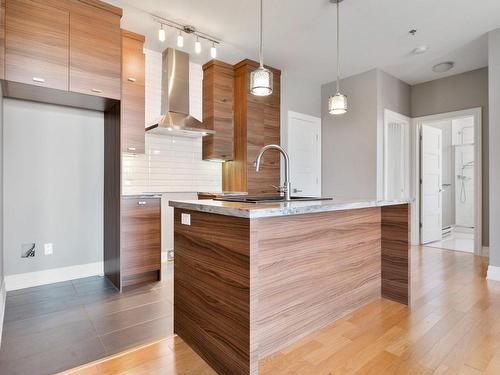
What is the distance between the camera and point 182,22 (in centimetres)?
318

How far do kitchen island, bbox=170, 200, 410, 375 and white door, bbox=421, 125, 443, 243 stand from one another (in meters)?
3.18

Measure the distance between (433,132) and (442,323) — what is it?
13.8 ft

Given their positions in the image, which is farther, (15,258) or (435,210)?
(435,210)

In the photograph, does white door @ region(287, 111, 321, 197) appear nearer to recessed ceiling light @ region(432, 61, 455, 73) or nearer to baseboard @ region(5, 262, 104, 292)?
recessed ceiling light @ region(432, 61, 455, 73)

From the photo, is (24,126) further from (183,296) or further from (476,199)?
(476,199)

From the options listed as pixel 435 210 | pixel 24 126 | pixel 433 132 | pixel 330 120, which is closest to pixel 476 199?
pixel 435 210

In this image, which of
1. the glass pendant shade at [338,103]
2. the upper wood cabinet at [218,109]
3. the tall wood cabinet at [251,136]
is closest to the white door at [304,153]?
the tall wood cabinet at [251,136]

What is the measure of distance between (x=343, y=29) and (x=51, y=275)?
4239 mm

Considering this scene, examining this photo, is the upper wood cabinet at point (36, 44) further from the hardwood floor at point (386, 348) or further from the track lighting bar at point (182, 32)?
the hardwood floor at point (386, 348)

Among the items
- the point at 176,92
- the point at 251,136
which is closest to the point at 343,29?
the point at 251,136

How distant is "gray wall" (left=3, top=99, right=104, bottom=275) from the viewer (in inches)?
114

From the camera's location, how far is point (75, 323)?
2.17 meters

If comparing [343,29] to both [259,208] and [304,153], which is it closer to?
[304,153]

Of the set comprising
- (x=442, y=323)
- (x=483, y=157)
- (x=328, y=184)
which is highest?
(x=483, y=157)
